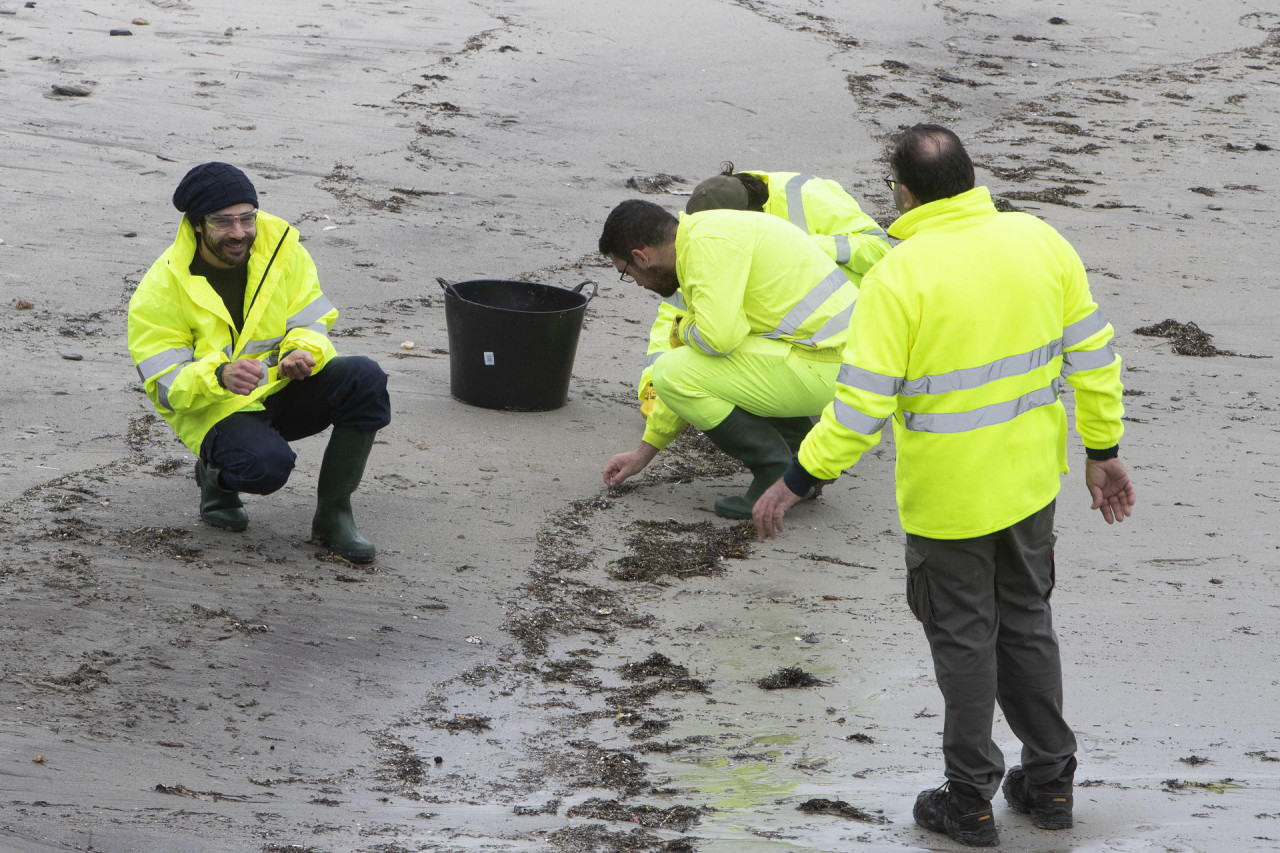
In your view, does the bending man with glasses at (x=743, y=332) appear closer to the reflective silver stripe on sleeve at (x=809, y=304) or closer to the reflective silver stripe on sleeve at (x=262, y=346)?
the reflective silver stripe on sleeve at (x=809, y=304)

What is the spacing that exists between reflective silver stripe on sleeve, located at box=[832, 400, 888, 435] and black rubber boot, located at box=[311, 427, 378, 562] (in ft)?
6.89

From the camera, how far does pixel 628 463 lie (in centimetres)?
517

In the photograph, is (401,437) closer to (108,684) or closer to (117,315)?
(117,315)

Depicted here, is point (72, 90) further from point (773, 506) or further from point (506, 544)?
point (773, 506)

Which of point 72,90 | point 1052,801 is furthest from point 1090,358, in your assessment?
point 72,90

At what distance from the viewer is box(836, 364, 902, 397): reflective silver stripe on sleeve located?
9.21 feet

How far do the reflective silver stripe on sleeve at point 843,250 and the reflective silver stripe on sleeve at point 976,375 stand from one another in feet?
9.95

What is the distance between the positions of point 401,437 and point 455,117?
480cm

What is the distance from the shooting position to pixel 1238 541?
491 centimetres

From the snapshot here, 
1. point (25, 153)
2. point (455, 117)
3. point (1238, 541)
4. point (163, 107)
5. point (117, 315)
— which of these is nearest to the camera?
point (1238, 541)

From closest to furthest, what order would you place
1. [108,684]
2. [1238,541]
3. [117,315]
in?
[108,684]
[1238,541]
[117,315]

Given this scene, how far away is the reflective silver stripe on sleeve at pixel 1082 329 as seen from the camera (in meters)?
2.93

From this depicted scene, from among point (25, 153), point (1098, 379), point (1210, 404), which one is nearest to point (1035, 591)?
point (1098, 379)

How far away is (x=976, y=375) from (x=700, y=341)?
2283mm
